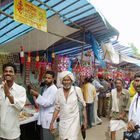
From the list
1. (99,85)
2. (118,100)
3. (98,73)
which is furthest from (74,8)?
(98,73)

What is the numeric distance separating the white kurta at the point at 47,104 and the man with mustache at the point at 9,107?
4.53ft

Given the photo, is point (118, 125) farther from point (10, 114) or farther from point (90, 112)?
point (90, 112)

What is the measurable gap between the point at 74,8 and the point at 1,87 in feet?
9.63

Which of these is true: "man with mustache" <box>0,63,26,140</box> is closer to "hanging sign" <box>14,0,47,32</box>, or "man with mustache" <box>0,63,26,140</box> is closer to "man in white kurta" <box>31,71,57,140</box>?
"hanging sign" <box>14,0,47,32</box>

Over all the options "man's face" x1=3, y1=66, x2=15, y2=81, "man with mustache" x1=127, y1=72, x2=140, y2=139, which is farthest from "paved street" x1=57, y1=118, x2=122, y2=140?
"man's face" x1=3, y1=66, x2=15, y2=81

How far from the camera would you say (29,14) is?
4637 mm

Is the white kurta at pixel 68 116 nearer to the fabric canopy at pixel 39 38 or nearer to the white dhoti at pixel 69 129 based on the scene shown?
the white dhoti at pixel 69 129

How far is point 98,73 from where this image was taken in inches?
443

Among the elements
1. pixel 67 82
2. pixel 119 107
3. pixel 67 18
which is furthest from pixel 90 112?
pixel 67 82

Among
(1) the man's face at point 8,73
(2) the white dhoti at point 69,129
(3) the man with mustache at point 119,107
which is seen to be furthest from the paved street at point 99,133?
(1) the man's face at point 8,73

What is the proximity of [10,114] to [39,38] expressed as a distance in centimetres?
350

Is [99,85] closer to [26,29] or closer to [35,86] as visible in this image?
[35,86]

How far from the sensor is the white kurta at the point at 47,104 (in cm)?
498

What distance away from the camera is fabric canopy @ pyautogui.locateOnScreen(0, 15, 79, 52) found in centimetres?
629
